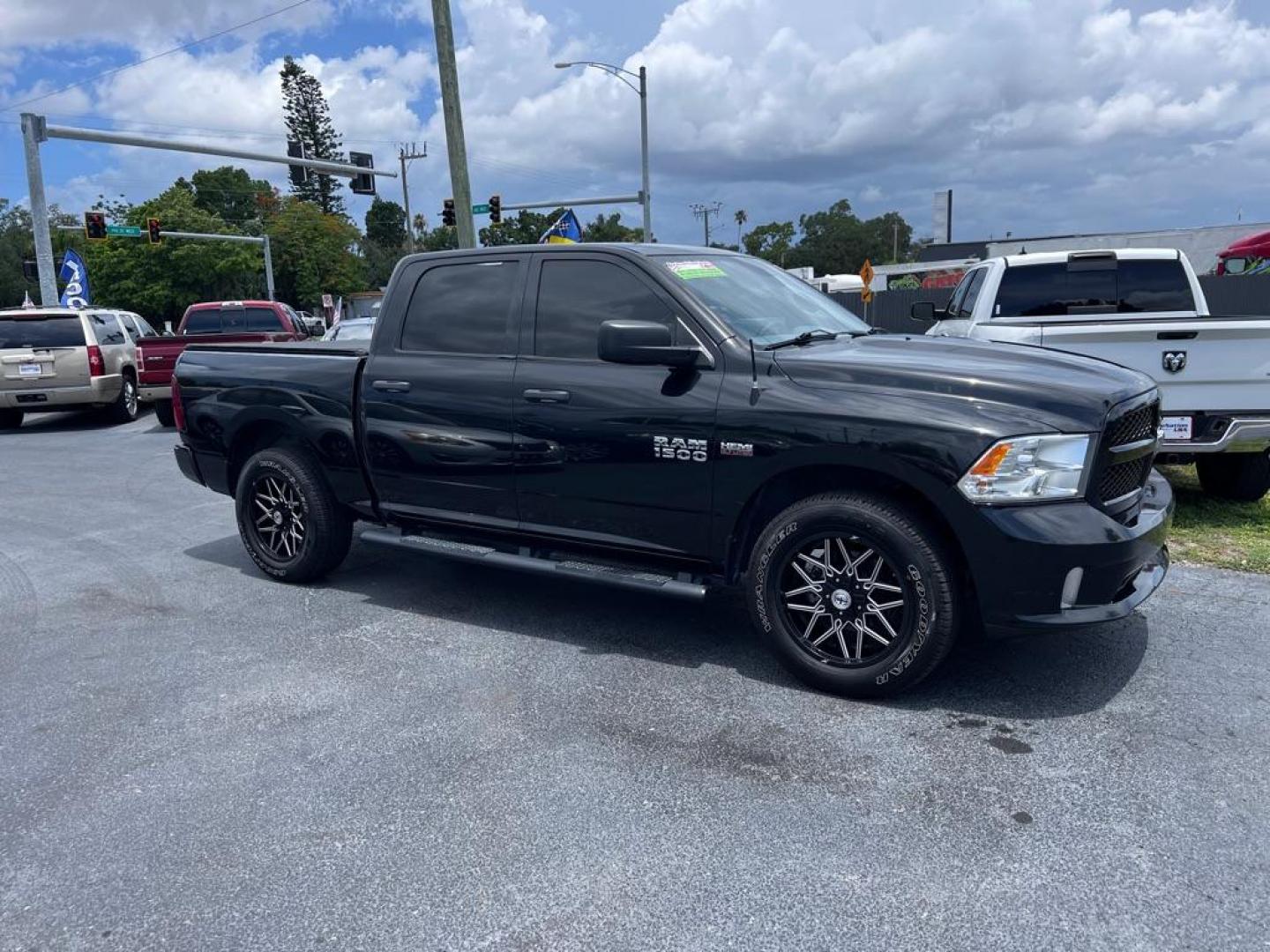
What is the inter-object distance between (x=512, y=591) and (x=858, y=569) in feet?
8.02

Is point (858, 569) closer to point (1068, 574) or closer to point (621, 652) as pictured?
point (1068, 574)

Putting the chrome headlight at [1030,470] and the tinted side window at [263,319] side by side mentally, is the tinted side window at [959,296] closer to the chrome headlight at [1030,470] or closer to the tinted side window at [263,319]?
the chrome headlight at [1030,470]

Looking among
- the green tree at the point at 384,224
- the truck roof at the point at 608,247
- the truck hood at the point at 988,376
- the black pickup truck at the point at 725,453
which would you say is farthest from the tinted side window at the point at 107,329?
the green tree at the point at 384,224

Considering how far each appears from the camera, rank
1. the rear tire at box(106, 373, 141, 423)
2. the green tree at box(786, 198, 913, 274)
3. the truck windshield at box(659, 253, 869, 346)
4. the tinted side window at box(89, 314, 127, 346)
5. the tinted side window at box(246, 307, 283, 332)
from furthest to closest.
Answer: the green tree at box(786, 198, 913, 274) → the tinted side window at box(246, 307, 283, 332) → the rear tire at box(106, 373, 141, 423) → the tinted side window at box(89, 314, 127, 346) → the truck windshield at box(659, 253, 869, 346)

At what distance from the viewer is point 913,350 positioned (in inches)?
Answer: 172

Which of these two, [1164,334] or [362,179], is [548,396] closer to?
[1164,334]

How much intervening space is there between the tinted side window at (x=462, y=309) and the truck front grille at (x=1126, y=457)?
2.82 meters

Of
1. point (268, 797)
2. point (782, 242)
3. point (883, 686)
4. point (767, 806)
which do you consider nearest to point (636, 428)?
point (883, 686)

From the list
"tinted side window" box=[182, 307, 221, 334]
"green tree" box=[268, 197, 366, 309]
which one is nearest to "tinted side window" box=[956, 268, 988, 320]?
"tinted side window" box=[182, 307, 221, 334]

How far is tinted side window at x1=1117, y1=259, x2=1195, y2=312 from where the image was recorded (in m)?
7.77

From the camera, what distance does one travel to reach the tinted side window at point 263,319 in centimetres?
1722

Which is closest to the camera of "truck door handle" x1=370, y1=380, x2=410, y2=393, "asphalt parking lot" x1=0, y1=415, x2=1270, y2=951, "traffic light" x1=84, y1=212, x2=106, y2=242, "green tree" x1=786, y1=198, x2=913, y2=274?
"asphalt parking lot" x1=0, y1=415, x2=1270, y2=951

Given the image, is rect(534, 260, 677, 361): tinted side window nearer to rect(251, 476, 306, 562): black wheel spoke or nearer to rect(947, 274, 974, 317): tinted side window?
rect(251, 476, 306, 562): black wheel spoke

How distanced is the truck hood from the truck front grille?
7cm
